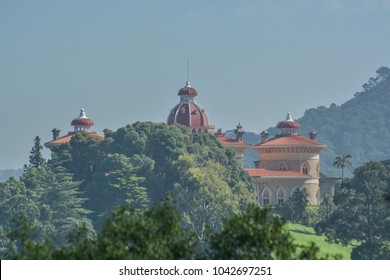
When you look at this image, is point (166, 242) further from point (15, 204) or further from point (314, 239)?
point (15, 204)

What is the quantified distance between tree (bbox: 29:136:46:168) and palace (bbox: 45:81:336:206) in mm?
1683

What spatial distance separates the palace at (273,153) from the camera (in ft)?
526

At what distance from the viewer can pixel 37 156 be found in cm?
16675

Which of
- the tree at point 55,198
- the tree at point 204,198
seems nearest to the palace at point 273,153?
the tree at point 55,198

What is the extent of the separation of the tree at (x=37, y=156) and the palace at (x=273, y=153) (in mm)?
1683

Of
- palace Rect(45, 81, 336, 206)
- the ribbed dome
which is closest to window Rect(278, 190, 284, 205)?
palace Rect(45, 81, 336, 206)

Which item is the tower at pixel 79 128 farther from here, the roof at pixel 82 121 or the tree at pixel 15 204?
the tree at pixel 15 204

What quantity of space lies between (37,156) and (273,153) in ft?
70.4

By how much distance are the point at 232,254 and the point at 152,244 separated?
2191 mm

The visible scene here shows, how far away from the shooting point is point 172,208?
45.8 m

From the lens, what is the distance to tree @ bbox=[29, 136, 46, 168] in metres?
166

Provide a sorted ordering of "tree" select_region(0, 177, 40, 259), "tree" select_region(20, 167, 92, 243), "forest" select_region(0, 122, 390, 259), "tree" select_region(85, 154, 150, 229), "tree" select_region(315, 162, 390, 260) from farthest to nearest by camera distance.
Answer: "tree" select_region(85, 154, 150, 229) → "tree" select_region(20, 167, 92, 243) → "tree" select_region(0, 177, 40, 259) → "forest" select_region(0, 122, 390, 259) → "tree" select_region(315, 162, 390, 260)

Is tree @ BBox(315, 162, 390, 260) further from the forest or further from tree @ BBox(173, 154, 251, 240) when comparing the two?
tree @ BBox(173, 154, 251, 240)

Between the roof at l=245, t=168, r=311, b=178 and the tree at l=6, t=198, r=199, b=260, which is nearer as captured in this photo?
the tree at l=6, t=198, r=199, b=260
